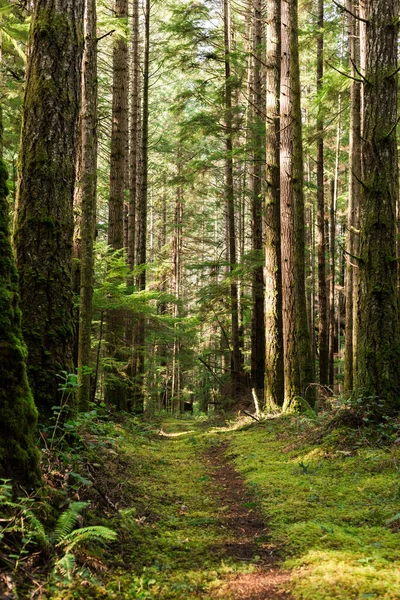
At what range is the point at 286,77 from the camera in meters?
10.6

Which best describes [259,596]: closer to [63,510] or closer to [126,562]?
[126,562]

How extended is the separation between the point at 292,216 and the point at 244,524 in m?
7.67

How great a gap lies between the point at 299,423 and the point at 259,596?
627cm

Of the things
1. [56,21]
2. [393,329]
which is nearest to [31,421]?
[56,21]

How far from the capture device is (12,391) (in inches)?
126

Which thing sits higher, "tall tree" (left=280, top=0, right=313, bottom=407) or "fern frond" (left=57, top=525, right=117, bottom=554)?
"tall tree" (left=280, top=0, right=313, bottom=407)

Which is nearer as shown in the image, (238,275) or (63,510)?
(63,510)

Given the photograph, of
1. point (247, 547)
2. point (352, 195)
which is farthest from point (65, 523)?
point (352, 195)

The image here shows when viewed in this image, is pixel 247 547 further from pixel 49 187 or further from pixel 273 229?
pixel 273 229

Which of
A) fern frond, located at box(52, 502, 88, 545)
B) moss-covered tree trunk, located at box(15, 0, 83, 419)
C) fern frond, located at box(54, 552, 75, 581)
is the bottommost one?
fern frond, located at box(54, 552, 75, 581)

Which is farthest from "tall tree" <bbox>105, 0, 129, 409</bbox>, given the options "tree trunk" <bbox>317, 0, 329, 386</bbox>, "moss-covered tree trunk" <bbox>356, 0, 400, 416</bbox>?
"tree trunk" <bbox>317, 0, 329, 386</bbox>

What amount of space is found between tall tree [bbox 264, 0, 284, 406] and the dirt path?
16.8ft

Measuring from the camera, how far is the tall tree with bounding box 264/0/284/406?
11.5m

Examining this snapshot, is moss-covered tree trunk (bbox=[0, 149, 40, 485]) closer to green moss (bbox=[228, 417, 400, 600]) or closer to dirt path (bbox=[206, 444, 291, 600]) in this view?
dirt path (bbox=[206, 444, 291, 600])
